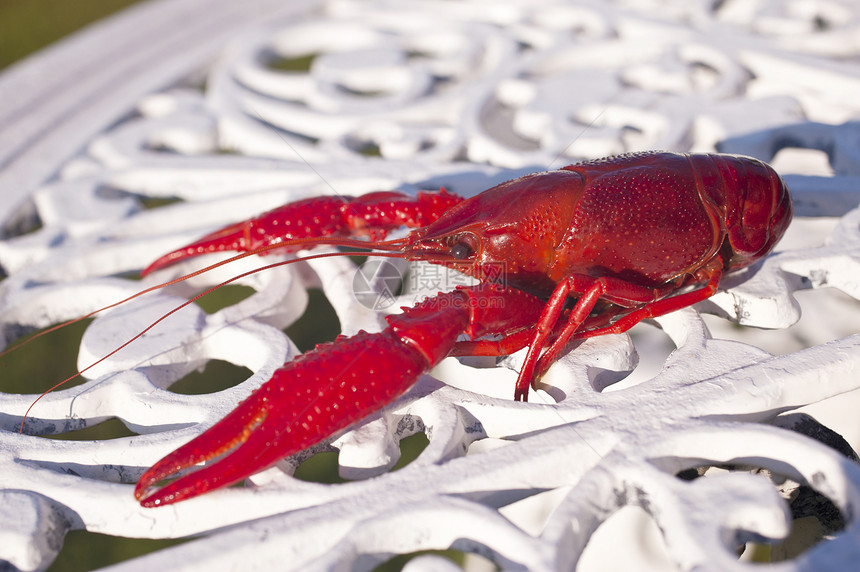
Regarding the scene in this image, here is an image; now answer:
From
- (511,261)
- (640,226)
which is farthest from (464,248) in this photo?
(640,226)

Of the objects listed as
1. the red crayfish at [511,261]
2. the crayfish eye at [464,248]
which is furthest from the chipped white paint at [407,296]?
the crayfish eye at [464,248]

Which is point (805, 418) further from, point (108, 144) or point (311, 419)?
point (108, 144)

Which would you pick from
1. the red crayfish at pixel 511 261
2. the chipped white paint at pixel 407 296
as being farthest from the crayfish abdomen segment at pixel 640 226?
the chipped white paint at pixel 407 296

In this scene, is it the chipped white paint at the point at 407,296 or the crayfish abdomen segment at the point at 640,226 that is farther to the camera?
the crayfish abdomen segment at the point at 640,226

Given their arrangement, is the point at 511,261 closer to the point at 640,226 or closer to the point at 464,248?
the point at 464,248

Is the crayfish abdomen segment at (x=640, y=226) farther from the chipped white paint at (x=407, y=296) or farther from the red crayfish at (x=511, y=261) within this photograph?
the chipped white paint at (x=407, y=296)

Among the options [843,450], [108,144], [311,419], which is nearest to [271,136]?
[108,144]

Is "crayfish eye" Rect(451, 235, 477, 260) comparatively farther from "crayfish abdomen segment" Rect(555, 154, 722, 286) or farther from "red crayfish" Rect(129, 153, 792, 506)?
"crayfish abdomen segment" Rect(555, 154, 722, 286)

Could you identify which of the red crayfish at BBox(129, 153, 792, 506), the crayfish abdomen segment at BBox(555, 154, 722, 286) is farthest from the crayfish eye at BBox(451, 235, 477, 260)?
the crayfish abdomen segment at BBox(555, 154, 722, 286)
